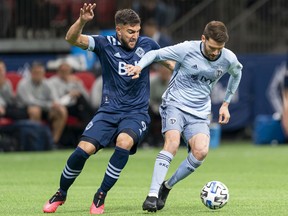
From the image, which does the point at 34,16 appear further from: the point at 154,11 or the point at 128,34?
the point at 128,34

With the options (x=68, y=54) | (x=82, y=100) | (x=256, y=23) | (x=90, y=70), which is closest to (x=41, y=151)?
A: (x=82, y=100)

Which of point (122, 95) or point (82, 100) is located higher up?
point (122, 95)

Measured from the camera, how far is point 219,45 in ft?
35.3

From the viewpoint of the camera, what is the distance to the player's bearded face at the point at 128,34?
1084cm

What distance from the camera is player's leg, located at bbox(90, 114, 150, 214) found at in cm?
1039

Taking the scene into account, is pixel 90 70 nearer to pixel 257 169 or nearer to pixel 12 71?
pixel 12 71

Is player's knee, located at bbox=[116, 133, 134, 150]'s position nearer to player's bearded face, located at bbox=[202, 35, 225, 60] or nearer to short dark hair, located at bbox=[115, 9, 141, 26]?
short dark hair, located at bbox=[115, 9, 141, 26]

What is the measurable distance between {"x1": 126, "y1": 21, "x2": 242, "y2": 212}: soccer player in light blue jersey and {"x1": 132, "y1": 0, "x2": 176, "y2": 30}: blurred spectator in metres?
14.6

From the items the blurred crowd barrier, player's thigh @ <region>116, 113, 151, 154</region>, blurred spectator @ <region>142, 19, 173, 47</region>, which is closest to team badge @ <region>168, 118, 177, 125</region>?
player's thigh @ <region>116, 113, 151, 154</region>

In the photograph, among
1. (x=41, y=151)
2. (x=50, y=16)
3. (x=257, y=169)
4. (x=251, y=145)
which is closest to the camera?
(x=257, y=169)

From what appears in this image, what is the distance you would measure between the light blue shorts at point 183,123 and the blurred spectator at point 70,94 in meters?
11.0

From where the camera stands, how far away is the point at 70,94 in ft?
72.9

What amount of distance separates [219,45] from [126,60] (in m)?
1.05

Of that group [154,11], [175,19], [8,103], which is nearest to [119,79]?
[8,103]
